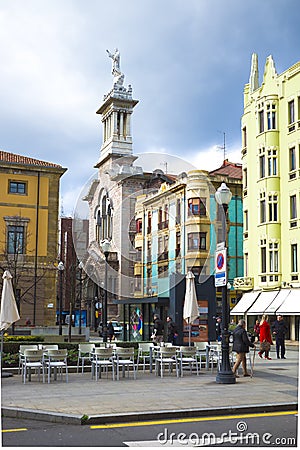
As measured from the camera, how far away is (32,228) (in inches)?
2069

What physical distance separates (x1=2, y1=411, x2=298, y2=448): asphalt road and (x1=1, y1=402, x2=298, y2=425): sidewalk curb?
191mm

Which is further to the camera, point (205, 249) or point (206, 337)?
point (206, 337)

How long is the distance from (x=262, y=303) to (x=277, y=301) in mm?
1883

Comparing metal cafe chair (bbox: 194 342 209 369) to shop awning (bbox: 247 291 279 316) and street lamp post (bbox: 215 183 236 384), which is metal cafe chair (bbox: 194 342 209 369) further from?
shop awning (bbox: 247 291 279 316)

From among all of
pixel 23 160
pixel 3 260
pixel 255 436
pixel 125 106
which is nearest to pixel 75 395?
pixel 255 436

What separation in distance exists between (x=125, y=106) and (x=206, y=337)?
1492 centimetres

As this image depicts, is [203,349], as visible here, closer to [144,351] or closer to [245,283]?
[144,351]

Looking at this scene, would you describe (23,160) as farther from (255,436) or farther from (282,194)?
(255,436)

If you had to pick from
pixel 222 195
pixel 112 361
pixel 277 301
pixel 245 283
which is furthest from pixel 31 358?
pixel 245 283

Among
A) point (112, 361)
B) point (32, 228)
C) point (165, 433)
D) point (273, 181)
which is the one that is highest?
point (273, 181)

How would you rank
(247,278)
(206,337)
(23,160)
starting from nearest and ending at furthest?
(206,337)
(247,278)
(23,160)

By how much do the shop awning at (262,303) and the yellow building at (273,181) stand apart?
197 millimetres

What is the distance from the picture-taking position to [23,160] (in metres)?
53.9

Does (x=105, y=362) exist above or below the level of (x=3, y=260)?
below
